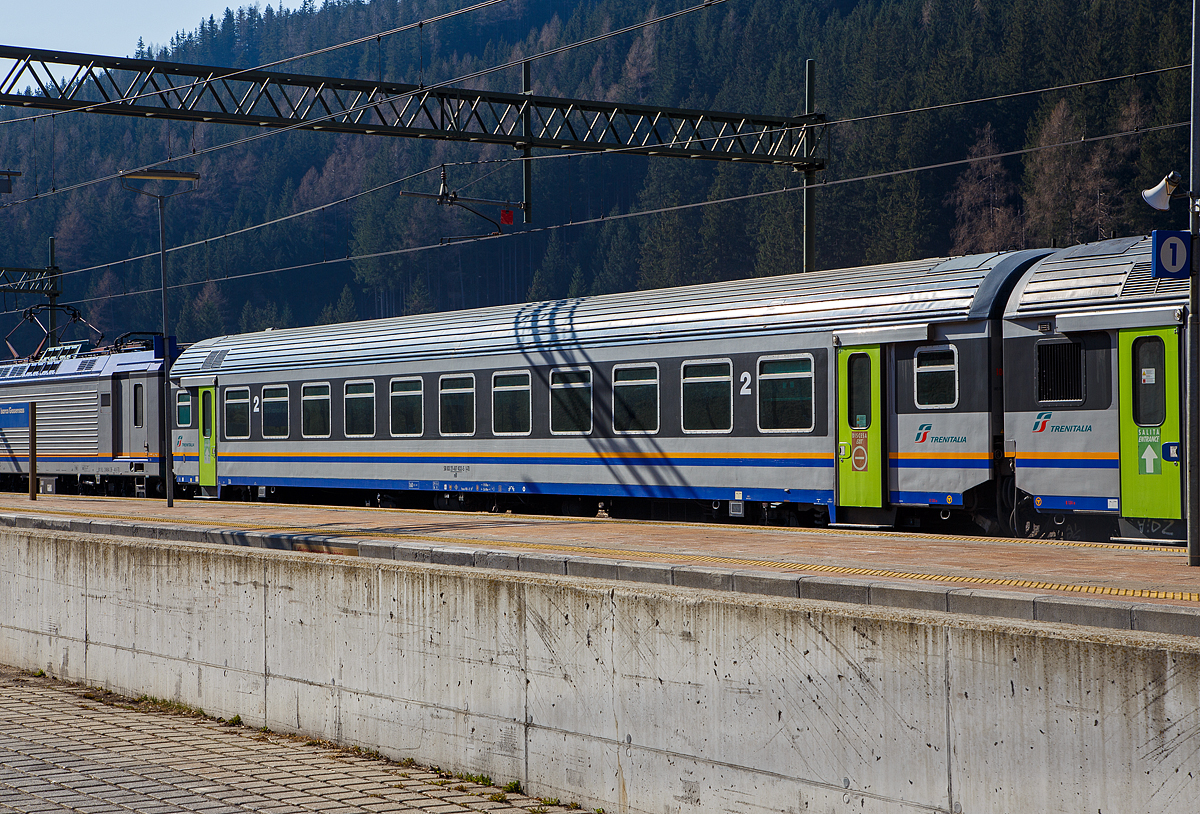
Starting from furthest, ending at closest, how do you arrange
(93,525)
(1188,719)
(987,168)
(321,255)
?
(321,255) < (987,168) < (93,525) < (1188,719)

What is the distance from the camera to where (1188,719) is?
5191 millimetres

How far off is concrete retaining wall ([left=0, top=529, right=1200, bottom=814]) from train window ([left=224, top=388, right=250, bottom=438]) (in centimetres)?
1462

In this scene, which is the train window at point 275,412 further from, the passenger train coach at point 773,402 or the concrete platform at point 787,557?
the concrete platform at point 787,557

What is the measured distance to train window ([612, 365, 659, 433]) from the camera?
60.7 ft

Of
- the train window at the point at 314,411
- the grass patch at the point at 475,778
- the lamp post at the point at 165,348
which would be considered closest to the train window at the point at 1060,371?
the grass patch at the point at 475,778

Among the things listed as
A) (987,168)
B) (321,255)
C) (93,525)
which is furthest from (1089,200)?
(321,255)

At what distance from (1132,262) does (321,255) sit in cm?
12105

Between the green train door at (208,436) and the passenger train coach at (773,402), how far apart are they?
0.07 m

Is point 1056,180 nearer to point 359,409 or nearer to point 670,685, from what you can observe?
point 359,409

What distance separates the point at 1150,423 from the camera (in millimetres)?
13359

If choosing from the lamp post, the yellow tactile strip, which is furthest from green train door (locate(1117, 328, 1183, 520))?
the lamp post

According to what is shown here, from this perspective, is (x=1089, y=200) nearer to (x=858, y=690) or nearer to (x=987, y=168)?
(x=987, y=168)

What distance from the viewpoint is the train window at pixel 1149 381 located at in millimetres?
13289

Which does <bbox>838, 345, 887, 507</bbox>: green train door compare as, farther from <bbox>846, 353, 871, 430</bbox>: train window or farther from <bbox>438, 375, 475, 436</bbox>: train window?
<bbox>438, 375, 475, 436</bbox>: train window
